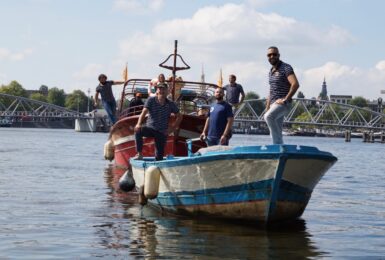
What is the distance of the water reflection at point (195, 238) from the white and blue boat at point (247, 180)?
267 mm

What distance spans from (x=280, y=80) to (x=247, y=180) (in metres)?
1.84

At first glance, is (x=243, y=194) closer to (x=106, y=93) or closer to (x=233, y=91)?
(x=233, y=91)

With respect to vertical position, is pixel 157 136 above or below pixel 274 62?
below

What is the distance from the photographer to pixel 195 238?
1272 centimetres

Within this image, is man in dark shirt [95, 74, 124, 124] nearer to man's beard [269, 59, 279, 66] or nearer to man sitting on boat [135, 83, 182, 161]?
man sitting on boat [135, 83, 182, 161]

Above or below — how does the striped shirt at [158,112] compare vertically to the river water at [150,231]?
above

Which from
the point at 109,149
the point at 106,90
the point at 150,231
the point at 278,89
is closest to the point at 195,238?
the point at 150,231

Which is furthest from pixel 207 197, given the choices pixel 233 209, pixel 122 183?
pixel 122 183

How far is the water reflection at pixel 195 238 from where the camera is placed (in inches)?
455

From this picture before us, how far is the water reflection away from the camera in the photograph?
1156cm

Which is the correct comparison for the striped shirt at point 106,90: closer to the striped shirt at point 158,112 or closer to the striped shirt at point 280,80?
the striped shirt at point 158,112

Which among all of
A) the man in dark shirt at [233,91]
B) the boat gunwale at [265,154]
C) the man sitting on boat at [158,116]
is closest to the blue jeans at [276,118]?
the boat gunwale at [265,154]

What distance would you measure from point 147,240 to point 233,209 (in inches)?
77.2

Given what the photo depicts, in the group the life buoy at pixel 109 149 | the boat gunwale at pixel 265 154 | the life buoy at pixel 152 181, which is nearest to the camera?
the boat gunwale at pixel 265 154
